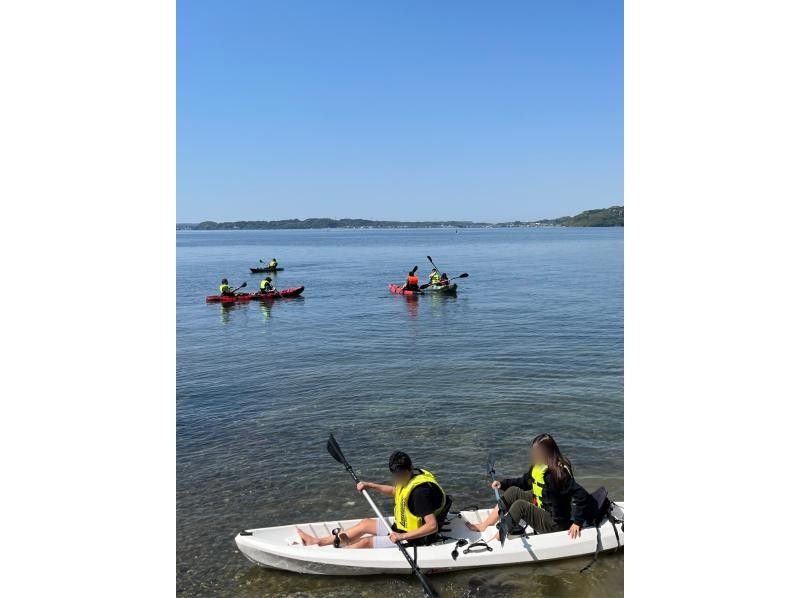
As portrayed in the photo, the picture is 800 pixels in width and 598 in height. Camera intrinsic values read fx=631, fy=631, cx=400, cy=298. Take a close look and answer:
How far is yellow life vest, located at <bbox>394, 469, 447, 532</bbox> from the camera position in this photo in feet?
18.1

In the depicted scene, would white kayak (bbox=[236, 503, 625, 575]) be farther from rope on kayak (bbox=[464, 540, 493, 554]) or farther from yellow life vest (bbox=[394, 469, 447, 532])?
yellow life vest (bbox=[394, 469, 447, 532])

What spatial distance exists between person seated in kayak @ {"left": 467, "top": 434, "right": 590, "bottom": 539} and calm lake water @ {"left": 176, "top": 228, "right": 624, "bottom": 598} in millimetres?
376

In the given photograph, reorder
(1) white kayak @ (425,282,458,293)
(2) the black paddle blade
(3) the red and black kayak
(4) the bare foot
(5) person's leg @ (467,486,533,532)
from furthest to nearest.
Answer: (1) white kayak @ (425,282,458,293)
(3) the red and black kayak
(2) the black paddle blade
(5) person's leg @ (467,486,533,532)
(4) the bare foot

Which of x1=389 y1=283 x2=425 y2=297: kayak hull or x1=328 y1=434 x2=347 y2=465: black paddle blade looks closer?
x1=328 y1=434 x2=347 y2=465: black paddle blade

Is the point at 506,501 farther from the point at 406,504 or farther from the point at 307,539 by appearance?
the point at 307,539

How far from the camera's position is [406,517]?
5.59m

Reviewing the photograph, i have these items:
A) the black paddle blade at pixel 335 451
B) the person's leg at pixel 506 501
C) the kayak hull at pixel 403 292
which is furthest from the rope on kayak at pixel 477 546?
the kayak hull at pixel 403 292

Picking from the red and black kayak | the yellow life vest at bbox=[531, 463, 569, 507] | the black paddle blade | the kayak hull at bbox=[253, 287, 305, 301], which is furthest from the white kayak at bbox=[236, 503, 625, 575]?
the kayak hull at bbox=[253, 287, 305, 301]

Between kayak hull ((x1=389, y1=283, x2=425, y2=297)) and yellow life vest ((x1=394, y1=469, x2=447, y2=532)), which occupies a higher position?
kayak hull ((x1=389, y1=283, x2=425, y2=297))

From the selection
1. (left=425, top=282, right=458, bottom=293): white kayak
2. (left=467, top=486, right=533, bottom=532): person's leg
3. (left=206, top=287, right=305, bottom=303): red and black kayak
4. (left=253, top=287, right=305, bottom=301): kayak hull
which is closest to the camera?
(left=467, top=486, right=533, bottom=532): person's leg

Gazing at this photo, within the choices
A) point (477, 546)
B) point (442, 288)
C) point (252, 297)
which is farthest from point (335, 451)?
point (442, 288)

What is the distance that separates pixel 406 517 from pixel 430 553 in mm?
362

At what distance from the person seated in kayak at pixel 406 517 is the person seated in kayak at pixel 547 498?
22.8 inches
